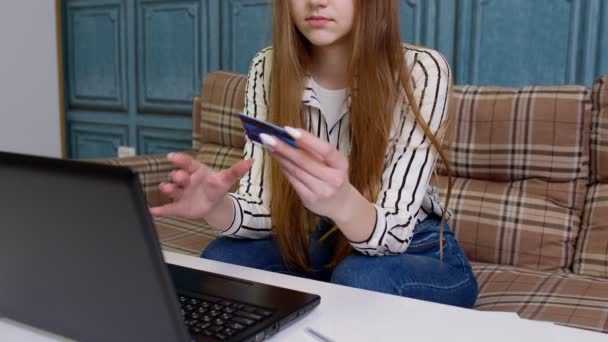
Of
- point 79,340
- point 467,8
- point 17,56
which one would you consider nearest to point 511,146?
point 467,8

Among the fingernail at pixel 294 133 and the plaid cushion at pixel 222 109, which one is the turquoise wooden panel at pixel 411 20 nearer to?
the plaid cushion at pixel 222 109

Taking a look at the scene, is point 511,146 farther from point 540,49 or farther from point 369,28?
point 369,28

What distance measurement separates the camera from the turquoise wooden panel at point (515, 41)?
172 centimetres

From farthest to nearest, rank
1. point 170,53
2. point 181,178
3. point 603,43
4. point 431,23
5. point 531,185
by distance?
point 170,53 → point 431,23 → point 603,43 → point 531,185 → point 181,178

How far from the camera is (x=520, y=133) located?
1446 millimetres

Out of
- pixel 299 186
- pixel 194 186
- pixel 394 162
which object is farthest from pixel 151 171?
pixel 299 186

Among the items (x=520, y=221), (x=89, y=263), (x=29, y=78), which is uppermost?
(x=29, y=78)

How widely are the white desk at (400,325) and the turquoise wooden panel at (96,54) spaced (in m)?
2.33

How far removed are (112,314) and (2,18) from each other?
2.67 metres

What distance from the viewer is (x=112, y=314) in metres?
0.47

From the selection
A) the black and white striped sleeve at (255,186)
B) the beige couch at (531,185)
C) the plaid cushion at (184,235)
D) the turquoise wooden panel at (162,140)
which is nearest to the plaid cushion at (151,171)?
the plaid cushion at (184,235)

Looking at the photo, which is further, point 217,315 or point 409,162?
point 409,162

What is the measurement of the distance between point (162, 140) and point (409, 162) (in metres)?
1.83

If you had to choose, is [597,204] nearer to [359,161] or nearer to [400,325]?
[359,161]
